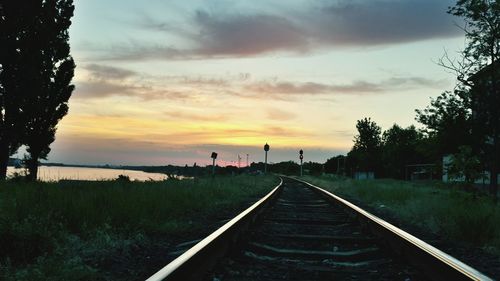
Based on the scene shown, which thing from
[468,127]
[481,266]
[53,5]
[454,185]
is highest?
[53,5]

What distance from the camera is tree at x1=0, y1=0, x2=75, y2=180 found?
2627cm

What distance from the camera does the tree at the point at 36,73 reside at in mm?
26266

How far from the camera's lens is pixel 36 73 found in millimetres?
26578

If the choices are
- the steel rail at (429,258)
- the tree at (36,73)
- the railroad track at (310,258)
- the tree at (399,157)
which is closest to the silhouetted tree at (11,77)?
the tree at (36,73)

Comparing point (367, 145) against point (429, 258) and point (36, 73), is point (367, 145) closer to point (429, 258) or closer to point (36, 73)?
point (36, 73)

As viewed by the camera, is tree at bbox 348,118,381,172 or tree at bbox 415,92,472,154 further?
tree at bbox 348,118,381,172

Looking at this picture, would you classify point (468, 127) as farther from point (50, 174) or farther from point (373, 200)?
point (50, 174)

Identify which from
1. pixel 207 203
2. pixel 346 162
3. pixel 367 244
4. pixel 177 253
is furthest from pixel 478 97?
pixel 346 162

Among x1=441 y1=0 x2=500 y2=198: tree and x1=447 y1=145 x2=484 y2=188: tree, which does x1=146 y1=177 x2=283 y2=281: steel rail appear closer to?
x1=447 y1=145 x2=484 y2=188: tree

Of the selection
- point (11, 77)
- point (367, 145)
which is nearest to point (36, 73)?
point (11, 77)

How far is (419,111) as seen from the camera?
36.7 meters

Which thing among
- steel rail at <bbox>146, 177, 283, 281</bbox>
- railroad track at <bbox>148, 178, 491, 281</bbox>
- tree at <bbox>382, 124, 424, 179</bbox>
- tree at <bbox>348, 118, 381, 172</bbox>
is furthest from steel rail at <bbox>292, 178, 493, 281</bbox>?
tree at <bbox>382, 124, 424, 179</bbox>

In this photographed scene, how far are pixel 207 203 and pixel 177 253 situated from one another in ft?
21.4

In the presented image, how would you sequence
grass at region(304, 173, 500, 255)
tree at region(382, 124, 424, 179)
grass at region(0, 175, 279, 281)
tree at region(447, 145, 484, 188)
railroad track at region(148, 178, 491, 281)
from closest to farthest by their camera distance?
railroad track at region(148, 178, 491, 281)
grass at region(0, 175, 279, 281)
grass at region(304, 173, 500, 255)
tree at region(447, 145, 484, 188)
tree at region(382, 124, 424, 179)
